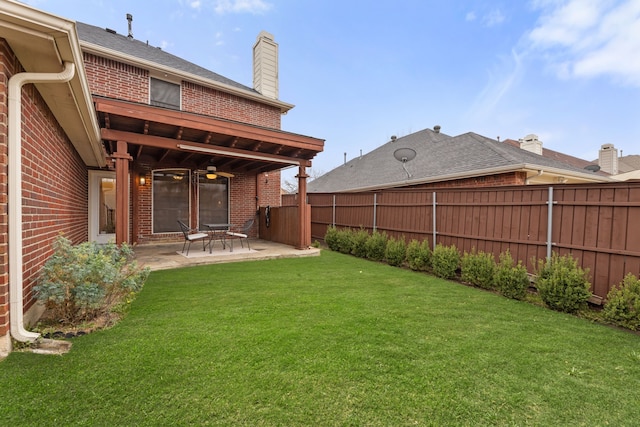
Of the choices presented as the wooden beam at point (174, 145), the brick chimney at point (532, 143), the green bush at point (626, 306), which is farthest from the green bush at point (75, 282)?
the brick chimney at point (532, 143)

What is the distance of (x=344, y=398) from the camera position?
1.87 metres

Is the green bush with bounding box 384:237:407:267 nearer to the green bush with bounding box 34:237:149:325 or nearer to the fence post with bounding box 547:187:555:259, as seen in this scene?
the fence post with bounding box 547:187:555:259

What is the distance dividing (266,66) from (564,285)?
10.8m

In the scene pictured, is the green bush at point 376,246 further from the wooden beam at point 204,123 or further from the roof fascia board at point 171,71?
the roof fascia board at point 171,71

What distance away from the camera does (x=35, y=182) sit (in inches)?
110

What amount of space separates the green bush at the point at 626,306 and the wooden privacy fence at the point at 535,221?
0.39 metres

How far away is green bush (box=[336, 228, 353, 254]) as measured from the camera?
7.94m

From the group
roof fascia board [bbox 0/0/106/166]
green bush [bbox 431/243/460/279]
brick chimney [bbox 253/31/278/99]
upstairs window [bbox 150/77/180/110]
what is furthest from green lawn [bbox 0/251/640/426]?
brick chimney [bbox 253/31/278/99]

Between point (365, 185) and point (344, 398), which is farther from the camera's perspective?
point (365, 185)

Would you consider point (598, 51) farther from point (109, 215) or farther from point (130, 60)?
point (109, 215)

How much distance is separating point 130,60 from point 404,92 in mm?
16081

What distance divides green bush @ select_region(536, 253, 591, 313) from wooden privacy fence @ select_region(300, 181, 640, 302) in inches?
12.2

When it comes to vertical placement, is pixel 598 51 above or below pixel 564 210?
above

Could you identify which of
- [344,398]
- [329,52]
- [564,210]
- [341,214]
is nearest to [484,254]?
[564,210]
